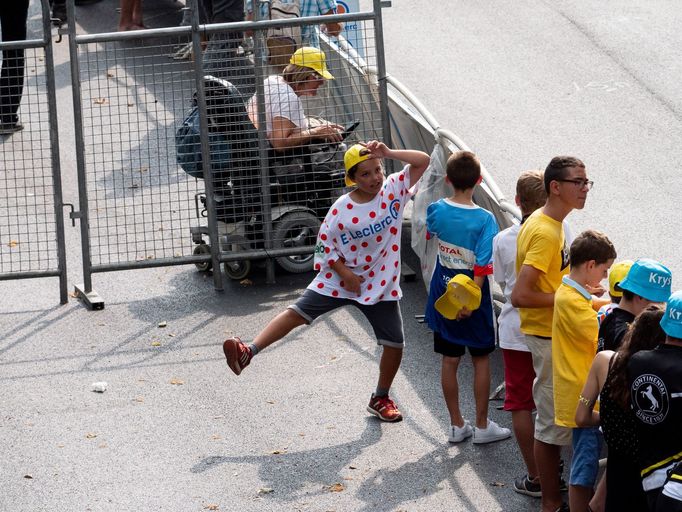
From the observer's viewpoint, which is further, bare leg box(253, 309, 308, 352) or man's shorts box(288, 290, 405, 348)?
bare leg box(253, 309, 308, 352)

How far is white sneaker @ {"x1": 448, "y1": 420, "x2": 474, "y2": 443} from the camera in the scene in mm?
7066

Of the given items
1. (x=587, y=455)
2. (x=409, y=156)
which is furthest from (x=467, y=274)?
(x=587, y=455)

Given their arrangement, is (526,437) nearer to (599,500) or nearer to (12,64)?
(599,500)

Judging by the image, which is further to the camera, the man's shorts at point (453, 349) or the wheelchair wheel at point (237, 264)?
Result: the wheelchair wheel at point (237, 264)

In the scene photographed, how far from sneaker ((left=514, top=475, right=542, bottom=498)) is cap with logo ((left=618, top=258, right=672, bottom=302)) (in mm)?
1631

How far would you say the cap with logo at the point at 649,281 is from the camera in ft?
16.9

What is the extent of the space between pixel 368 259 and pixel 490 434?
1333 millimetres

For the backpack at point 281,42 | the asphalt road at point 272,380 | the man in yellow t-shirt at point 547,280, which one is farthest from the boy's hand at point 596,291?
the backpack at point 281,42

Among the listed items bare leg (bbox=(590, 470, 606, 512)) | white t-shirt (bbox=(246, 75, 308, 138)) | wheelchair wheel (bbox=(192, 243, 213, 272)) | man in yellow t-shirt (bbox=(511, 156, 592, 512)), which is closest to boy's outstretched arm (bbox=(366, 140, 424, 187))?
man in yellow t-shirt (bbox=(511, 156, 592, 512))

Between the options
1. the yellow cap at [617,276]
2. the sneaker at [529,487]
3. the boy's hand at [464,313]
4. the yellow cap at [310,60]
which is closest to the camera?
the yellow cap at [617,276]

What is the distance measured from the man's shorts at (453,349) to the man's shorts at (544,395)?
699 mm

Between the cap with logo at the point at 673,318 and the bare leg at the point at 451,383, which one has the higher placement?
the cap with logo at the point at 673,318

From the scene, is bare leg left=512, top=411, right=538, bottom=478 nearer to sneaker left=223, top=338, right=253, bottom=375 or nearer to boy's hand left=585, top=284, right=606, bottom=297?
boy's hand left=585, top=284, right=606, bottom=297

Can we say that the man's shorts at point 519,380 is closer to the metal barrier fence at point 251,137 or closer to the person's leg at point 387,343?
the person's leg at point 387,343
